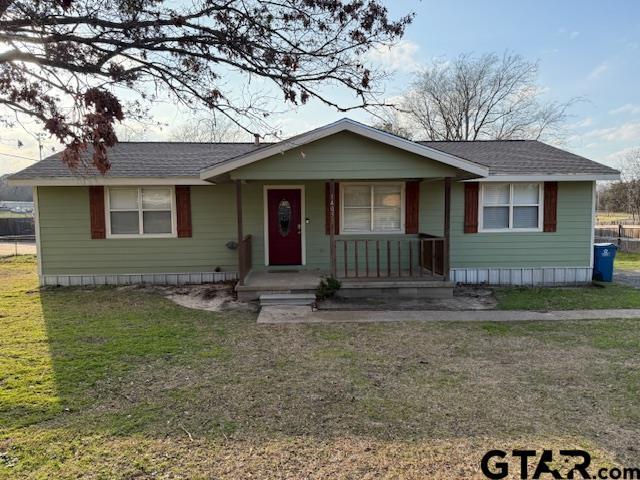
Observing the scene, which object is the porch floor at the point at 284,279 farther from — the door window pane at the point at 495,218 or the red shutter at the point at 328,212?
the door window pane at the point at 495,218

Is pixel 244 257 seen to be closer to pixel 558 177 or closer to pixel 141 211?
pixel 141 211

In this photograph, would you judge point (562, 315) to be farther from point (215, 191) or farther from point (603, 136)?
point (603, 136)

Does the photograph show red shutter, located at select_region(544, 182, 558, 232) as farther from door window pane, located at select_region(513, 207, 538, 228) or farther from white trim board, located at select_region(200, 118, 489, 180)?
white trim board, located at select_region(200, 118, 489, 180)

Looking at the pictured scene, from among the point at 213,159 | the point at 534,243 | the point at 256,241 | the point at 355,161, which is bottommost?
the point at 534,243

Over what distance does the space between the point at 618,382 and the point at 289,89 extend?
4.51 meters

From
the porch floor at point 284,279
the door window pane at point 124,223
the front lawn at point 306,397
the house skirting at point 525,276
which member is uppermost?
the door window pane at point 124,223

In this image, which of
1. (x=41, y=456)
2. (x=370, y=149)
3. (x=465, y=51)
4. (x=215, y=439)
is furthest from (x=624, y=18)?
(x=465, y=51)

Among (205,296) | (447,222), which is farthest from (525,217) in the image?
(205,296)

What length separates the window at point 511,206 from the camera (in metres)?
9.60

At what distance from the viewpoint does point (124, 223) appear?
965cm

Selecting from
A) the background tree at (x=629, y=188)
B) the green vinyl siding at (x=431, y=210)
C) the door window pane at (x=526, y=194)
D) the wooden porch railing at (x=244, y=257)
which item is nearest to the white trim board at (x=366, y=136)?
the wooden porch railing at (x=244, y=257)

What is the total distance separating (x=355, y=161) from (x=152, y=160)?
17.7ft

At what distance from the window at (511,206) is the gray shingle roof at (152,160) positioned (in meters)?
5.62

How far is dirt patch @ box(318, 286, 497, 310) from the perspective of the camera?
7539 millimetres
